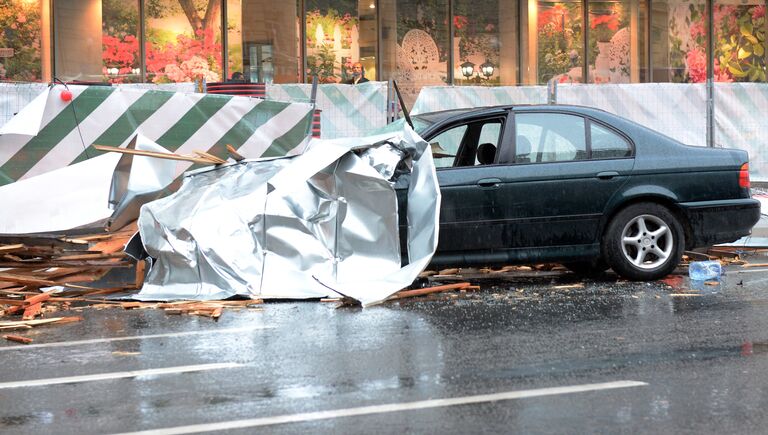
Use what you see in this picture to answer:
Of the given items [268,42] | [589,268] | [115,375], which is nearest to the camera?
[115,375]

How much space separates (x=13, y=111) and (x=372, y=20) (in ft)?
33.9

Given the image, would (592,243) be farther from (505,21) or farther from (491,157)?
(505,21)

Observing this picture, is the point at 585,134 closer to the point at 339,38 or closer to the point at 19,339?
the point at 19,339

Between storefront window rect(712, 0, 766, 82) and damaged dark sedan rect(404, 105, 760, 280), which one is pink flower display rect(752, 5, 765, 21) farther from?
damaged dark sedan rect(404, 105, 760, 280)

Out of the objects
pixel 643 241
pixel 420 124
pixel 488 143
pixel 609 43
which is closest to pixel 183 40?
pixel 609 43

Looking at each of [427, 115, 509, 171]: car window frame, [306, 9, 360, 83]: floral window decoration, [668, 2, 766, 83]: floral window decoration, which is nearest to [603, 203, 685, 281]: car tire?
[427, 115, 509, 171]: car window frame

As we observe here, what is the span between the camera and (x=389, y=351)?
6594 mm

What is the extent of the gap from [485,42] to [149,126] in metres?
12.7

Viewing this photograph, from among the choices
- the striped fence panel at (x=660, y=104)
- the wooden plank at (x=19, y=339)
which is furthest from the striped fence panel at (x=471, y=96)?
the wooden plank at (x=19, y=339)

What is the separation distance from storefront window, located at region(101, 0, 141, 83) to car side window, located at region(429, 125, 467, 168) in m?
11.9

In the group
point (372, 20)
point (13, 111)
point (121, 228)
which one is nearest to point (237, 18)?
point (372, 20)

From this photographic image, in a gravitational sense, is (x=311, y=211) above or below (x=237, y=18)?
below

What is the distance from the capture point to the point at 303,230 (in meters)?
8.94

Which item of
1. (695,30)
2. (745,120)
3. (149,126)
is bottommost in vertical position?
(149,126)
